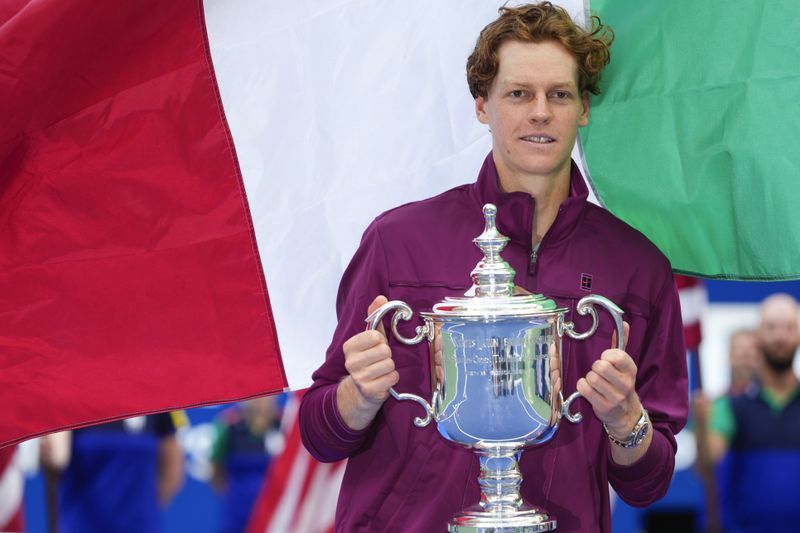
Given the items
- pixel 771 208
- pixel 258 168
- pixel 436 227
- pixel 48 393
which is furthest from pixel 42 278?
pixel 771 208

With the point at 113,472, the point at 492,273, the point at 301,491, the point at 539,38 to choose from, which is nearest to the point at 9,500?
the point at 113,472

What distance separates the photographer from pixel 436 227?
278 centimetres

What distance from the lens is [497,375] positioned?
2.34 meters

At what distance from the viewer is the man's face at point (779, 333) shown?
19.9 ft

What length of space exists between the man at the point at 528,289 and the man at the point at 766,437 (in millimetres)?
3362

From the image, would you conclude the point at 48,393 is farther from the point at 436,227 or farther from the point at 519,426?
the point at 519,426

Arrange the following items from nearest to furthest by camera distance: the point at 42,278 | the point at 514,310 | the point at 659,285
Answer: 1. the point at 514,310
2. the point at 659,285
3. the point at 42,278

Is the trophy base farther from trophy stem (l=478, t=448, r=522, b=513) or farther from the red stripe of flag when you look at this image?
the red stripe of flag

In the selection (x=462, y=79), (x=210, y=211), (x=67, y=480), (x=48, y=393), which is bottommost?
(x=67, y=480)

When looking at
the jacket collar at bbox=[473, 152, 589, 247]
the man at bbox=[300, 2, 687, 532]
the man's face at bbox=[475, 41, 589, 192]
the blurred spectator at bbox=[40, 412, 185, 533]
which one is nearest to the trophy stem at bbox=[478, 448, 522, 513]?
the man at bbox=[300, 2, 687, 532]

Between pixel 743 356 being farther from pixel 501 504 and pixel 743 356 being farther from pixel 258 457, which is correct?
pixel 501 504

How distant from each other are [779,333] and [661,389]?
11.8ft

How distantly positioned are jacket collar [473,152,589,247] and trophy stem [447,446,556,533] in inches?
19.1

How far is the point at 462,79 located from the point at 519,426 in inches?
49.5
